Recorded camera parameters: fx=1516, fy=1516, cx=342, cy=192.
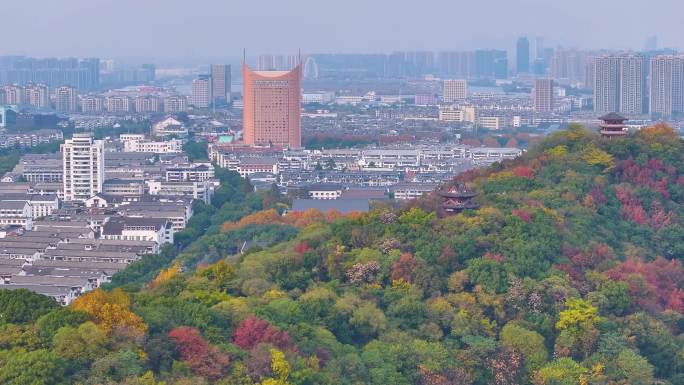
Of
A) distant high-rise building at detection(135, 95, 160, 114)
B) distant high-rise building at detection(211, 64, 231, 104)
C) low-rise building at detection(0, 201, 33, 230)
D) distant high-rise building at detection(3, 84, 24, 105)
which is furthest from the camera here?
distant high-rise building at detection(211, 64, 231, 104)

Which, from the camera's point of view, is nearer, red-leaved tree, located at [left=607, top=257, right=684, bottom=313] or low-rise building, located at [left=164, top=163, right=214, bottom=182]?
red-leaved tree, located at [left=607, top=257, right=684, bottom=313]

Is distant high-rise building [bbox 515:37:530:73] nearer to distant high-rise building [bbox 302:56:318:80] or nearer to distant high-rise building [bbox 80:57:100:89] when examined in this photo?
distant high-rise building [bbox 302:56:318:80]

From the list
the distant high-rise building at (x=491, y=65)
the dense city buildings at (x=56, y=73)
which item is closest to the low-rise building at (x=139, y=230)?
the dense city buildings at (x=56, y=73)

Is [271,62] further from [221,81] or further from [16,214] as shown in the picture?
[16,214]

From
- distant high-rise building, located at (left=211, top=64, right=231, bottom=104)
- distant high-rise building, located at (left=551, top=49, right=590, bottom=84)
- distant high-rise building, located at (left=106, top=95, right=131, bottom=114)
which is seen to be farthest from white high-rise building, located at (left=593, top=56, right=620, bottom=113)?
distant high-rise building, located at (left=551, top=49, right=590, bottom=84)

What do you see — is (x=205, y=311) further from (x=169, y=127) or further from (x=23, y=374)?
(x=169, y=127)
